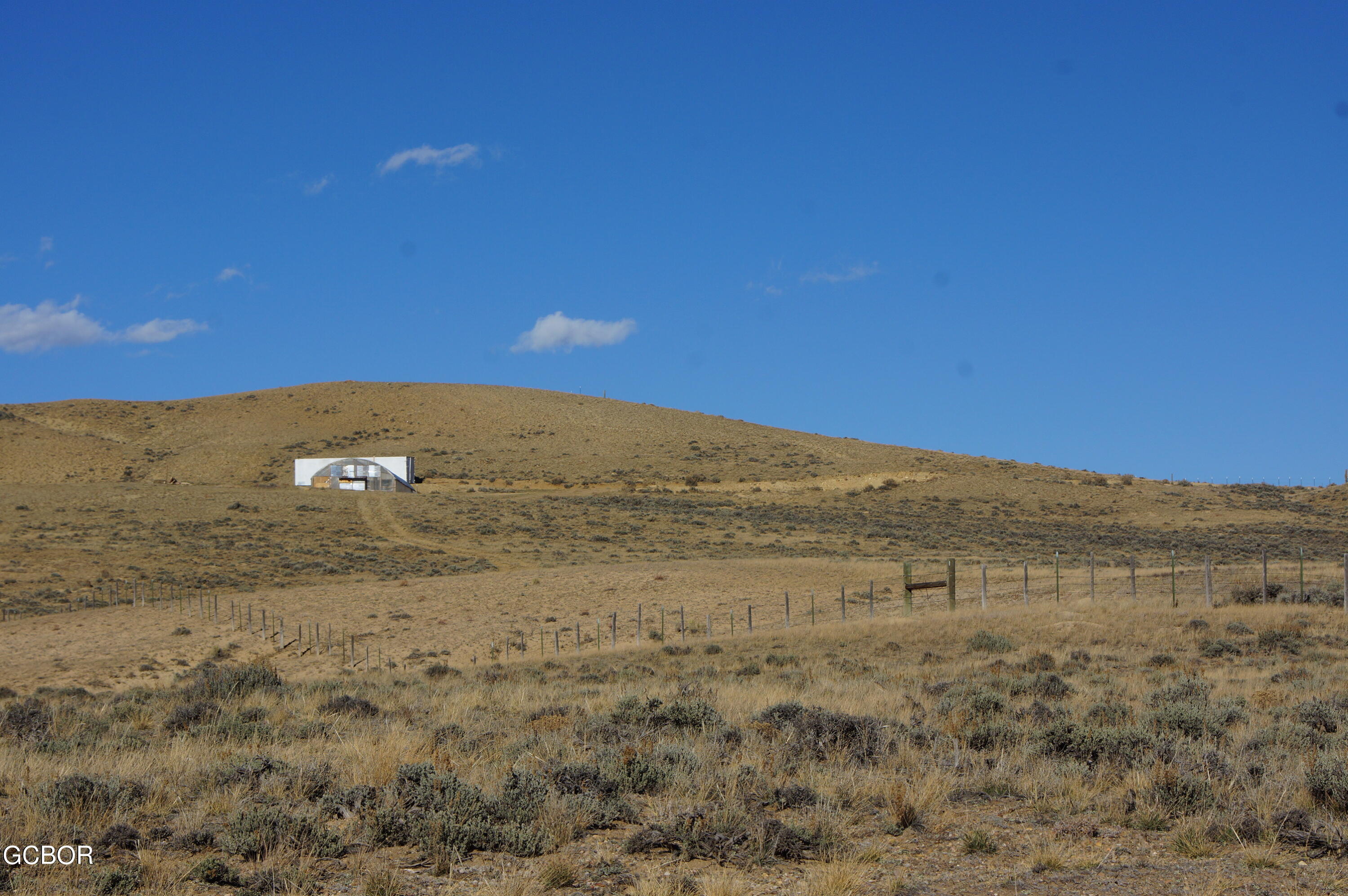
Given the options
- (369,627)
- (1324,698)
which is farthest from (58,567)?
(1324,698)

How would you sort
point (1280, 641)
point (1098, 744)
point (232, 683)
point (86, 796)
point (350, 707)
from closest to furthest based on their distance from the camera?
1. point (86, 796)
2. point (1098, 744)
3. point (350, 707)
4. point (232, 683)
5. point (1280, 641)

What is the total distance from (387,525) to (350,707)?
50397mm

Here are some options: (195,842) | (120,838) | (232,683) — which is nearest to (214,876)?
(195,842)

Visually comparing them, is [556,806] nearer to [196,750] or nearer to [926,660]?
[196,750]

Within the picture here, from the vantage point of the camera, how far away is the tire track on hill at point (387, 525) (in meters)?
54.9

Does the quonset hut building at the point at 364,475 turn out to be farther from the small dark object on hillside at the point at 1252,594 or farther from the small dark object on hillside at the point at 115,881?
the small dark object on hillside at the point at 115,881

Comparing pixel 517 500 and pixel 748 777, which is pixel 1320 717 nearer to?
pixel 748 777

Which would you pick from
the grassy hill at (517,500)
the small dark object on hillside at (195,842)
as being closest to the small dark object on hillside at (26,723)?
the small dark object on hillside at (195,842)

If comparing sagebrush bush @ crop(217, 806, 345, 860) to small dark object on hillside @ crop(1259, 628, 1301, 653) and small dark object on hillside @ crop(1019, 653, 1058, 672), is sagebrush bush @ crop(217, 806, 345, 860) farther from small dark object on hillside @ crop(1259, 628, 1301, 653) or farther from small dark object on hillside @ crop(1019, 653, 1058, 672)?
small dark object on hillside @ crop(1259, 628, 1301, 653)

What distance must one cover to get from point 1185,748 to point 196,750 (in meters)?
8.93

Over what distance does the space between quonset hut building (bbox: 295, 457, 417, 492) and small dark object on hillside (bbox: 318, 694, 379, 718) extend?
66046 millimetres

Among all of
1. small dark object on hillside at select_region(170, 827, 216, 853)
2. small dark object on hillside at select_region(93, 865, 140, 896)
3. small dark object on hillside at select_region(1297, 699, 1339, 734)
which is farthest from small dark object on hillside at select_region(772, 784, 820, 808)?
small dark object on hillside at select_region(1297, 699, 1339, 734)

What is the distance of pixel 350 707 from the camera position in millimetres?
12406

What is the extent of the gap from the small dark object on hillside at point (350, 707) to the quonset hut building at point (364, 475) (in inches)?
2600
